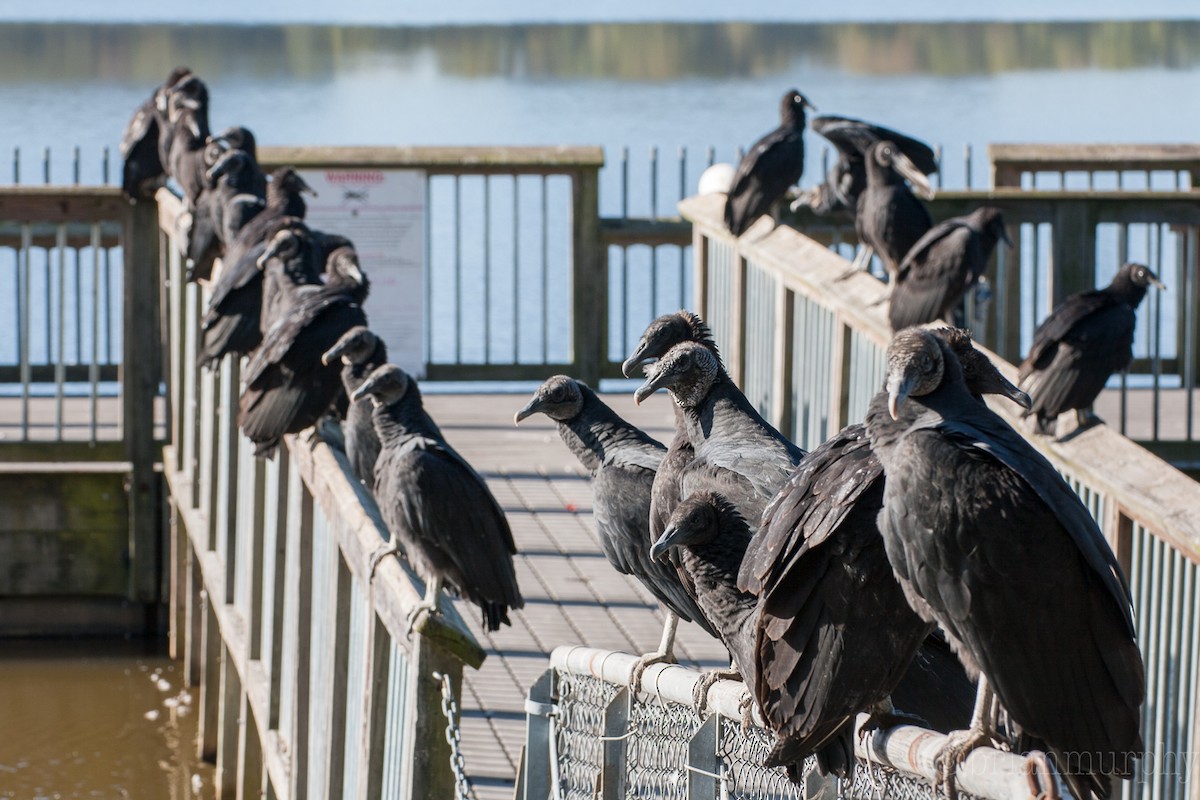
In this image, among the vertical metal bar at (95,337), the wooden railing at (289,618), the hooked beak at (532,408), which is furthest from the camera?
the vertical metal bar at (95,337)

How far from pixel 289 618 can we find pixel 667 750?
9.08 ft

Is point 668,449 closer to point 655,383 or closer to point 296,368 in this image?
point 655,383

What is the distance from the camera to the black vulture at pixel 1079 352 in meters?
6.08

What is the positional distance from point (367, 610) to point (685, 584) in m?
1.21

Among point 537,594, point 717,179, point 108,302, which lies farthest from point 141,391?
point 537,594

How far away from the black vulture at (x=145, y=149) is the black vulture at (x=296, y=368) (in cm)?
340

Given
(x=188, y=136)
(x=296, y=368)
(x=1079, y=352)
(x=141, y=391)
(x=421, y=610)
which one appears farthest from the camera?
(x=188, y=136)

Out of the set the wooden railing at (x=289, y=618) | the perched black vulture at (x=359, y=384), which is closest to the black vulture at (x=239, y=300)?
the wooden railing at (x=289, y=618)

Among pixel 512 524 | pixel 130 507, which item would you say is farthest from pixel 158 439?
pixel 512 524

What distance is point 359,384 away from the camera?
5.64m

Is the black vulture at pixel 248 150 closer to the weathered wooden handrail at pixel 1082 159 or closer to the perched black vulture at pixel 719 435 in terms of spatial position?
the weathered wooden handrail at pixel 1082 159

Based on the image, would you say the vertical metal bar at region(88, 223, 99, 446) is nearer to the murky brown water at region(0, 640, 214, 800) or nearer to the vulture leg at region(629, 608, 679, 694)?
the murky brown water at region(0, 640, 214, 800)

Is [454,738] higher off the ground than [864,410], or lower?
lower

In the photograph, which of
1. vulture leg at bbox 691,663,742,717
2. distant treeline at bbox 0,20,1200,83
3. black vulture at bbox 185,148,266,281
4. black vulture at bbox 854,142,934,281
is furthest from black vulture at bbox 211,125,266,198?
distant treeline at bbox 0,20,1200,83
